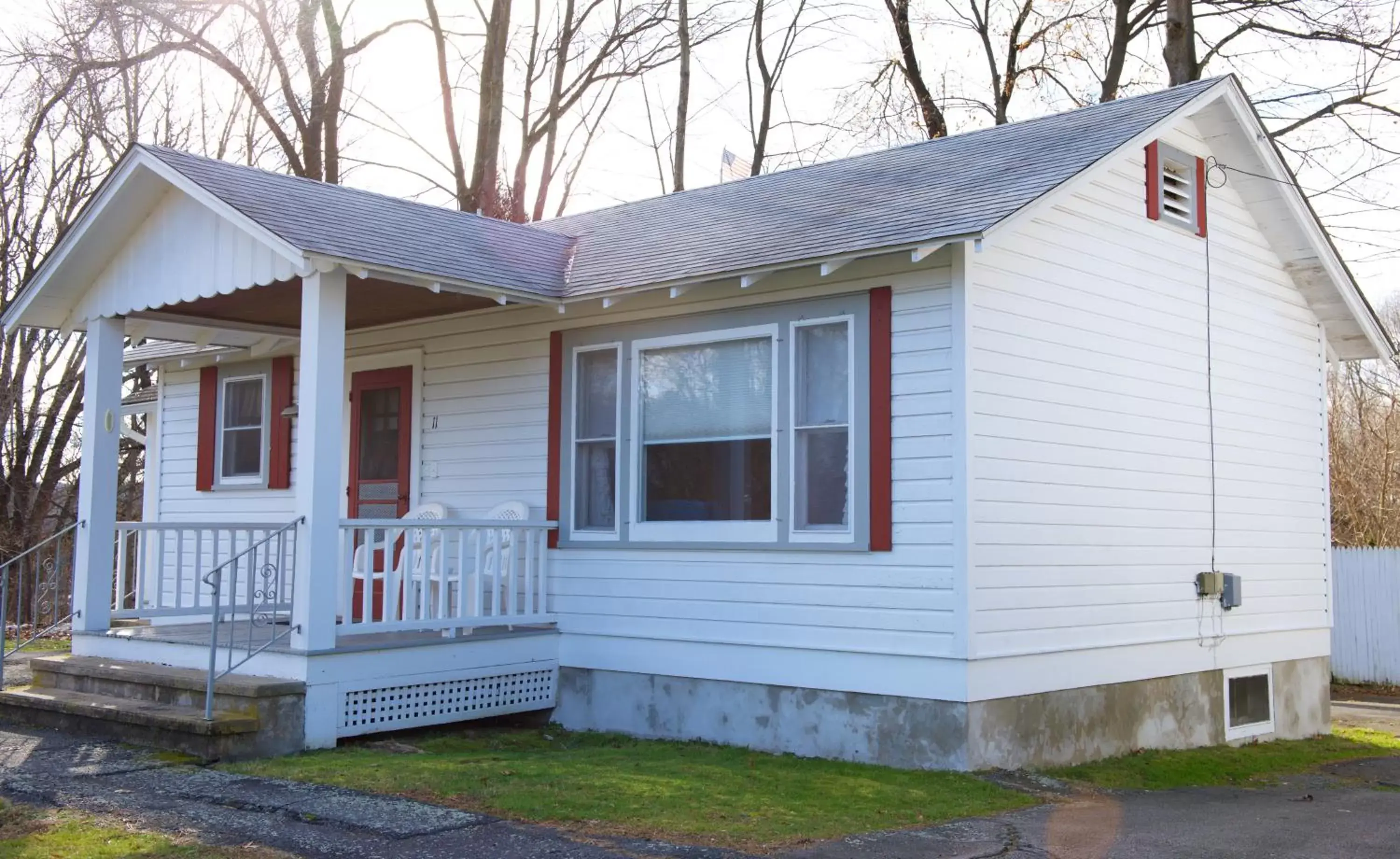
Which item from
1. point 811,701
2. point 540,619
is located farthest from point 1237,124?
point 540,619

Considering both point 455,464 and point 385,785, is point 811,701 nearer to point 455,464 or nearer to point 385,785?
point 385,785

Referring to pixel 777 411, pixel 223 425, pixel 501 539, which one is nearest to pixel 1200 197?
pixel 777 411

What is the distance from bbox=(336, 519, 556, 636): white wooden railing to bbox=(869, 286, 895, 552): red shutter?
9.53ft

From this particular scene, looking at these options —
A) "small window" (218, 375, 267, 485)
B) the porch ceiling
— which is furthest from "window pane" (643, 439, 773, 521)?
"small window" (218, 375, 267, 485)

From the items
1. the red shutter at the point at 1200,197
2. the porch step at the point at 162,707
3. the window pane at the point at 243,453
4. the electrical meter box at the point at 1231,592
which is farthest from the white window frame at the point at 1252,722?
the window pane at the point at 243,453

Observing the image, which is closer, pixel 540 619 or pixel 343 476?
pixel 540 619

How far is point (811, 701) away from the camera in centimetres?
891

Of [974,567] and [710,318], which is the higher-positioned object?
[710,318]

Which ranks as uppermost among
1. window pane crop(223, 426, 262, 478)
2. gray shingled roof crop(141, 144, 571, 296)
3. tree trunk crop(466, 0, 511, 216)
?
tree trunk crop(466, 0, 511, 216)

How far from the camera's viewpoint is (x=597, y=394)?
10.4 metres

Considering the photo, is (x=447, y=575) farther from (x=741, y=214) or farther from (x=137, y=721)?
(x=741, y=214)

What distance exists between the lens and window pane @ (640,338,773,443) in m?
9.36

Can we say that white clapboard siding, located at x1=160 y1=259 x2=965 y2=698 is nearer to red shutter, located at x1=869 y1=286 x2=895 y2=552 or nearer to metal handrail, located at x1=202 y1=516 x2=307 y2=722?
red shutter, located at x1=869 y1=286 x2=895 y2=552

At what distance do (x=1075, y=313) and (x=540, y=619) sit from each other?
4632mm
